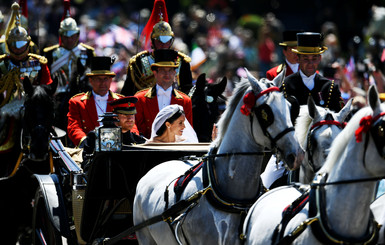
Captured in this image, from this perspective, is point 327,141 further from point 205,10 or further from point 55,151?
point 205,10

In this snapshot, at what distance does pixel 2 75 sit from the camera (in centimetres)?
1003

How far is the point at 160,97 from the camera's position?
29.0ft

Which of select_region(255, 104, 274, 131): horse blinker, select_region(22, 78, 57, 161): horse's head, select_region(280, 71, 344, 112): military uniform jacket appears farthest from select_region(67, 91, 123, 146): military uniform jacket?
select_region(255, 104, 274, 131): horse blinker

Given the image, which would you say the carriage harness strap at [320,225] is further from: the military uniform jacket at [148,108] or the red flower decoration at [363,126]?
the military uniform jacket at [148,108]

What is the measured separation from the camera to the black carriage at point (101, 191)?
25.0 feet

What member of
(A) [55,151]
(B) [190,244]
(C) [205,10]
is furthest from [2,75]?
(C) [205,10]

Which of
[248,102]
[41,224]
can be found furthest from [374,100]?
[41,224]

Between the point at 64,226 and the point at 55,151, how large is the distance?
3.18ft

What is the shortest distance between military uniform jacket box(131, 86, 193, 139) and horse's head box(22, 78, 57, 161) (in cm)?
84

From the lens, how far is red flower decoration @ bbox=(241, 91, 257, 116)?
237 inches

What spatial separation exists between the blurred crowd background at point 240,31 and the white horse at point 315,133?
5.24 meters

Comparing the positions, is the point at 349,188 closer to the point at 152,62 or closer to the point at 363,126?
the point at 363,126

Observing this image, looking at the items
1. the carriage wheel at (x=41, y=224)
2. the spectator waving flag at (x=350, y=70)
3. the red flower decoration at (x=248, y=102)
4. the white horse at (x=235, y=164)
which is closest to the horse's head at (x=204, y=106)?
the carriage wheel at (x=41, y=224)

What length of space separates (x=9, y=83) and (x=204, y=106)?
2.09 m
